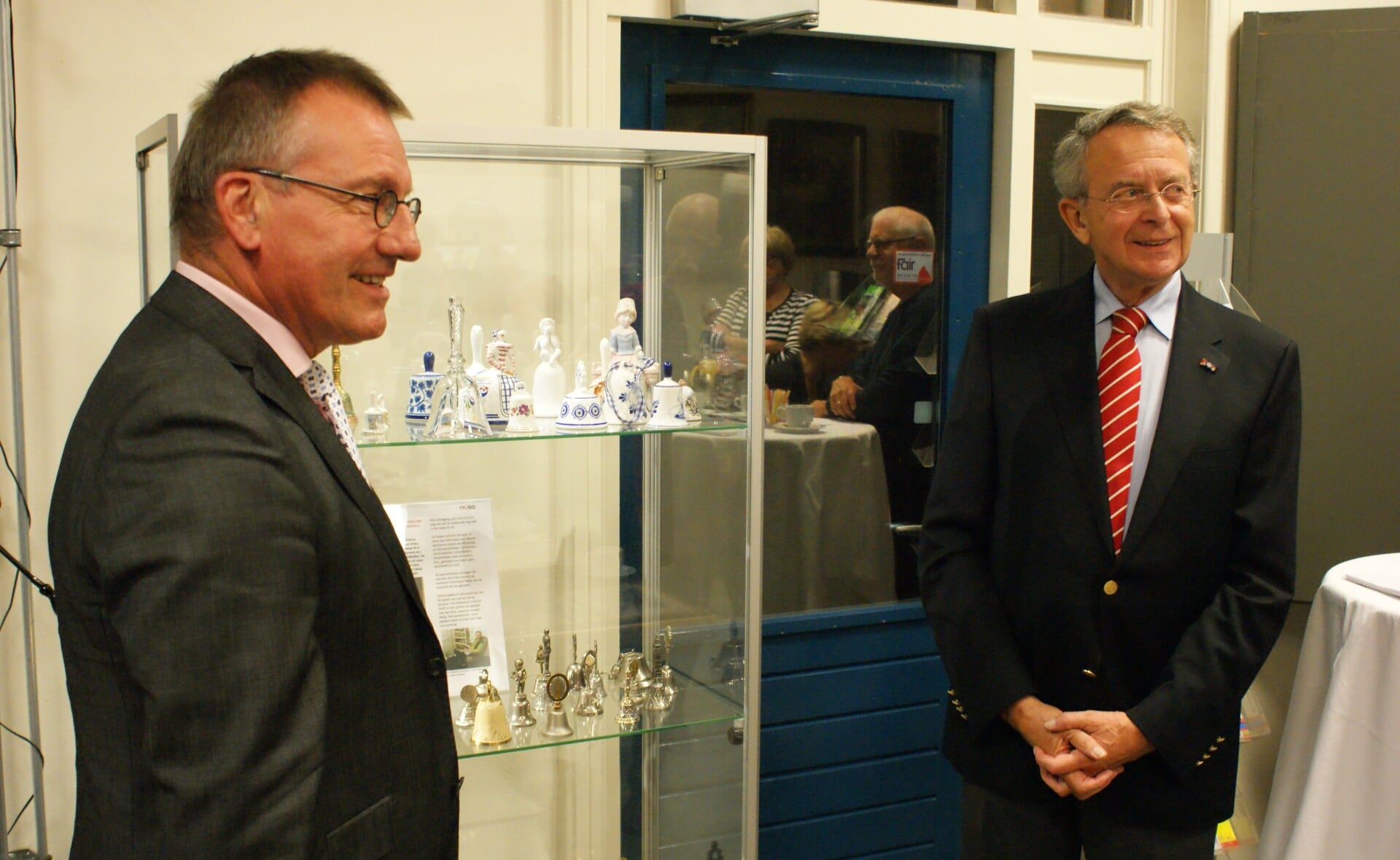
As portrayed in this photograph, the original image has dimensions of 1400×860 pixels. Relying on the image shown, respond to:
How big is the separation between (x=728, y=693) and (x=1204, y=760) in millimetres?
975

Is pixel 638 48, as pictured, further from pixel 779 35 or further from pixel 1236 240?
pixel 1236 240

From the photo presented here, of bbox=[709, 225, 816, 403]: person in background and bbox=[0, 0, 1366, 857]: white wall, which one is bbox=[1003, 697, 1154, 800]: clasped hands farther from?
bbox=[0, 0, 1366, 857]: white wall

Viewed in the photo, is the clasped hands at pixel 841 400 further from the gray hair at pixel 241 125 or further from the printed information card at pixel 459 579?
the gray hair at pixel 241 125

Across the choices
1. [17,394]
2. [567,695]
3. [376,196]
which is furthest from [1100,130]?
[17,394]

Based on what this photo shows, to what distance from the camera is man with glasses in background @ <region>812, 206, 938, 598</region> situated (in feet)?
10.3

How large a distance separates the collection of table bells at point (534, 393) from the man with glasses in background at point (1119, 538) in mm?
646

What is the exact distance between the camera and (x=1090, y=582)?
1.80 meters

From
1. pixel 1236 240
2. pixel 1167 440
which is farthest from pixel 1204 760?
pixel 1236 240

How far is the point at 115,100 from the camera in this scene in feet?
7.55

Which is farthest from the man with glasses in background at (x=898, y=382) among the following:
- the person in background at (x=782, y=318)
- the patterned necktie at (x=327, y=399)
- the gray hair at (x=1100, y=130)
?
the patterned necktie at (x=327, y=399)

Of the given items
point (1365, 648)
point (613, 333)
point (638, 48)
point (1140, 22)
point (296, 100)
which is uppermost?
point (1140, 22)

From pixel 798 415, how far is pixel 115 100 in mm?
1738

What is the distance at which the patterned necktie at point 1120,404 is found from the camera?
181cm

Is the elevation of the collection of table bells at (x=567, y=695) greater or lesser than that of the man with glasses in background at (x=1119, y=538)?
lesser
